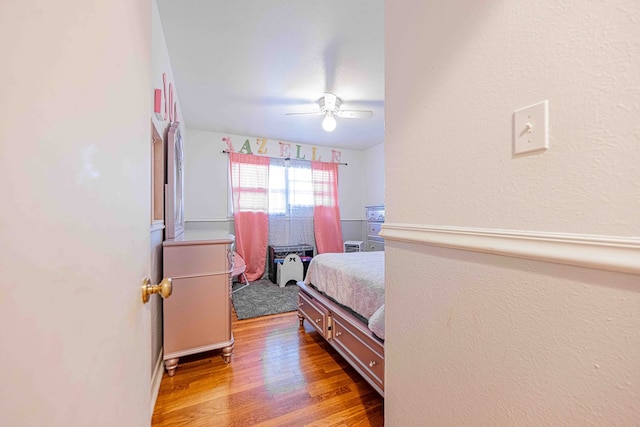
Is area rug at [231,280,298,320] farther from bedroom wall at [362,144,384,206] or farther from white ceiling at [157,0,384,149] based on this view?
white ceiling at [157,0,384,149]

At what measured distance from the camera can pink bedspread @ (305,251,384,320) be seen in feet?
5.17

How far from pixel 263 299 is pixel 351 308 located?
1.74m

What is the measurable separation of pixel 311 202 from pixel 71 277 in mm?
4245

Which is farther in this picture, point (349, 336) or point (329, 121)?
point (329, 121)

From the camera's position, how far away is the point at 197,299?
176 cm

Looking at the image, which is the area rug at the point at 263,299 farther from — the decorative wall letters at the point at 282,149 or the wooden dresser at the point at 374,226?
the decorative wall letters at the point at 282,149

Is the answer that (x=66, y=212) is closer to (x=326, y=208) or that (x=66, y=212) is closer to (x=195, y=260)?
(x=195, y=260)

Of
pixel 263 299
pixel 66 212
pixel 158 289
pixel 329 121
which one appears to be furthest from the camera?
pixel 263 299

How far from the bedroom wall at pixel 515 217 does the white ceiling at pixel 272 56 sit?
0.97 m

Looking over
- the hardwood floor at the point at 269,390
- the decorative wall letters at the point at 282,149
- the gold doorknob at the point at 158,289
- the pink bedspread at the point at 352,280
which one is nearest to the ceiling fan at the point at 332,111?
the pink bedspread at the point at 352,280

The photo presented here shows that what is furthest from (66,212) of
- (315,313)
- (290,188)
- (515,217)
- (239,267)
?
(290,188)

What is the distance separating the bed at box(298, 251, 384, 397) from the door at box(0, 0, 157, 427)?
118cm

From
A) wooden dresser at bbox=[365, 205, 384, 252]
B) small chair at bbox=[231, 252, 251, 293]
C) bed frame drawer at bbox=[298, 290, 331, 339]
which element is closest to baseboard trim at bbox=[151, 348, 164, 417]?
bed frame drawer at bbox=[298, 290, 331, 339]

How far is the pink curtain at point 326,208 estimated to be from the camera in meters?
4.57
